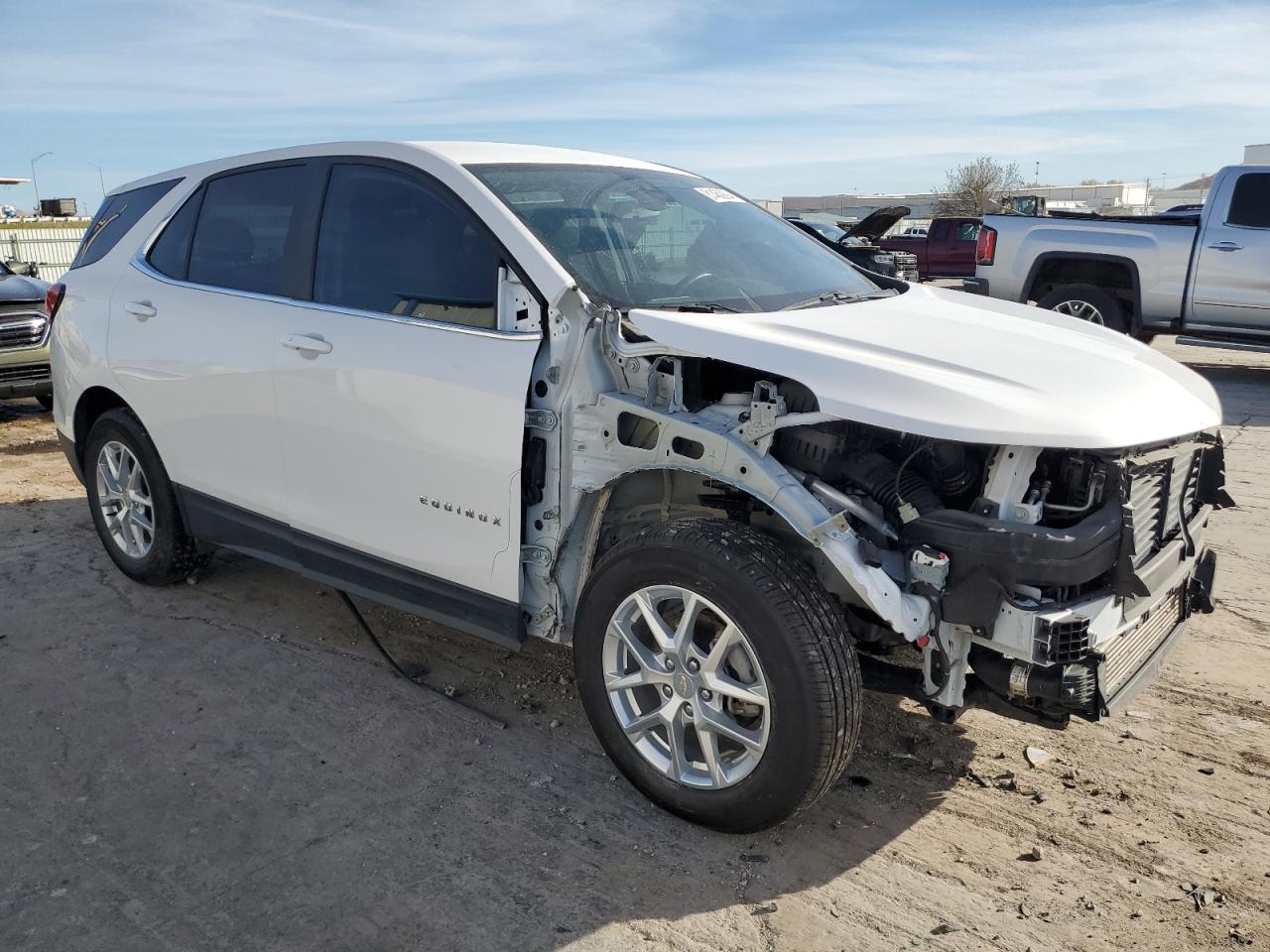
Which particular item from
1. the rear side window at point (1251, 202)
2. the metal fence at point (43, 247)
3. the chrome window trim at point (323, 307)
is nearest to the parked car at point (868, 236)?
the chrome window trim at point (323, 307)

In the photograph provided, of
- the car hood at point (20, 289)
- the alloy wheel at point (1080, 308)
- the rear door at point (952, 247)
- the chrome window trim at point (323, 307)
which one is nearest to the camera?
the chrome window trim at point (323, 307)

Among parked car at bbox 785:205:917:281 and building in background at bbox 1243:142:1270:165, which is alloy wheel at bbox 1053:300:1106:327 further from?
building in background at bbox 1243:142:1270:165

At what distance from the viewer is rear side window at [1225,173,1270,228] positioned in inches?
405

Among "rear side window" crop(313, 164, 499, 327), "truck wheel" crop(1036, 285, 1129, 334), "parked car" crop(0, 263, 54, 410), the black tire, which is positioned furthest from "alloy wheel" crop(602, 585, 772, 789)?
"truck wheel" crop(1036, 285, 1129, 334)

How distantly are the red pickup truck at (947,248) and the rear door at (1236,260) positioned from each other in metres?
12.7

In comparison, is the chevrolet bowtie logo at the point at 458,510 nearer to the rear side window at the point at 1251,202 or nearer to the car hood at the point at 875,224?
the car hood at the point at 875,224

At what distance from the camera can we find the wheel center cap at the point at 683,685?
3.03 meters

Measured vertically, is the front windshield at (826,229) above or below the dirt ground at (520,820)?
above

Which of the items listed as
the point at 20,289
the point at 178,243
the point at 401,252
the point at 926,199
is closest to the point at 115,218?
the point at 178,243

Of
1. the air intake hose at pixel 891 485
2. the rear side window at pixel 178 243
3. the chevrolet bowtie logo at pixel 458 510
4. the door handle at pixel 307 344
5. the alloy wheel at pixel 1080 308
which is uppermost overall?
the rear side window at pixel 178 243

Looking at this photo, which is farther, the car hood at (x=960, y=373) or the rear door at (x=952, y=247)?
the rear door at (x=952, y=247)

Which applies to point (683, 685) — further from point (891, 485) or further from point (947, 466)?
point (947, 466)

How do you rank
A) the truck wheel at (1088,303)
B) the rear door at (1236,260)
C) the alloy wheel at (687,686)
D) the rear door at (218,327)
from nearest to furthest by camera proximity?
the alloy wheel at (687,686)
the rear door at (218,327)
the rear door at (1236,260)
the truck wheel at (1088,303)

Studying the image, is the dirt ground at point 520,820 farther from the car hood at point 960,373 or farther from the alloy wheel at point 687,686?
the car hood at point 960,373
